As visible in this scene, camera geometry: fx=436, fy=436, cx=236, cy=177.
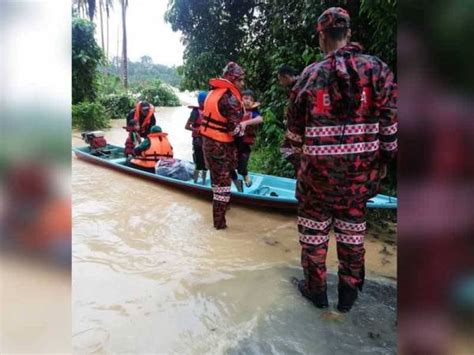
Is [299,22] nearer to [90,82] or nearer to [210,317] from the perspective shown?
[210,317]

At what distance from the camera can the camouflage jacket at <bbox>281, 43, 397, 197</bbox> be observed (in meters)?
2.61

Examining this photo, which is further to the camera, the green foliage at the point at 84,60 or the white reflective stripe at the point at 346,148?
the green foliage at the point at 84,60

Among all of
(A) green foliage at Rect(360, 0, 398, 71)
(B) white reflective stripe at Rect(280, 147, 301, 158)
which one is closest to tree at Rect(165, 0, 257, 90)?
(A) green foliage at Rect(360, 0, 398, 71)

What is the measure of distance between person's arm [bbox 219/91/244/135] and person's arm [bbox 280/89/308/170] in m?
1.58

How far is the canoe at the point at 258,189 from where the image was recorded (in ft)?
16.2

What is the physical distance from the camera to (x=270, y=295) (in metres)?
3.34

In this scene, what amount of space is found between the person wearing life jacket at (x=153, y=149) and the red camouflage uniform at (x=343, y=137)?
441 cm

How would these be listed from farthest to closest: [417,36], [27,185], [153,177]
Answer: [153,177], [27,185], [417,36]

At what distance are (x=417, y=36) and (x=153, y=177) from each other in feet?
20.6

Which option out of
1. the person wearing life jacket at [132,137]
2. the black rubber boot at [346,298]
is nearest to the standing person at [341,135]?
the black rubber boot at [346,298]

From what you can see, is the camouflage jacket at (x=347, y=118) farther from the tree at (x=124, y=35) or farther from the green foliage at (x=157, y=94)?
the green foliage at (x=157, y=94)

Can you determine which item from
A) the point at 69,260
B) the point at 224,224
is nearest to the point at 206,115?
the point at 224,224

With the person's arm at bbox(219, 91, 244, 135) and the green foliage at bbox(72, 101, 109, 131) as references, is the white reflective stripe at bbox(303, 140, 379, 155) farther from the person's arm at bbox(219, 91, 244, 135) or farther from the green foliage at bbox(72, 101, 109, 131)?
the green foliage at bbox(72, 101, 109, 131)

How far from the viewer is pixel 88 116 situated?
14.9 metres
